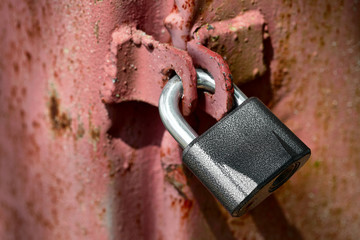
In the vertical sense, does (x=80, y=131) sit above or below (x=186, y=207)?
above

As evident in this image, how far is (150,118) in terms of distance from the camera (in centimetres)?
69

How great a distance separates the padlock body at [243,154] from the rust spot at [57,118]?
289mm

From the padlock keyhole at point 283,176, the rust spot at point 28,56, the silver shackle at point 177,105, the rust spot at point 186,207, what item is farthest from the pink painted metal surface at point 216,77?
the rust spot at point 28,56

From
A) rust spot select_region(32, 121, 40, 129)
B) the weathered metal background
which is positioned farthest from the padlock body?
rust spot select_region(32, 121, 40, 129)

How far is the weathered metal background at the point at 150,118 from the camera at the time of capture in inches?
24.3

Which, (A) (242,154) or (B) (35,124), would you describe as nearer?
(A) (242,154)

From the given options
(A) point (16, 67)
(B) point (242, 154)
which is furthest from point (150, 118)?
(A) point (16, 67)

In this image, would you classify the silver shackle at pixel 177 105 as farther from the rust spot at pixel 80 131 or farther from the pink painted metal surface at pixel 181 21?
the rust spot at pixel 80 131

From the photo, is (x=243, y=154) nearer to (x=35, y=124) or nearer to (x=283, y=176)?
(x=283, y=176)

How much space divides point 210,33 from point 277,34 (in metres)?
0.15

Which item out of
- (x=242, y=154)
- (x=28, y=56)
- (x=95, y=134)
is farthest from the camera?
(x=28, y=56)

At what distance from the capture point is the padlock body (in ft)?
1.65

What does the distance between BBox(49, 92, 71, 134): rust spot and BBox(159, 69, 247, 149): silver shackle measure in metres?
0.24

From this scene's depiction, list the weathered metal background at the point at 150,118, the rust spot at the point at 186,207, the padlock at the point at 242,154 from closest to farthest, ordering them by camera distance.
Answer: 1. the padlock at the point at 242,154
2. the weathered metal background at the point at 150,118
3. the rust spot at the point at 186,207
